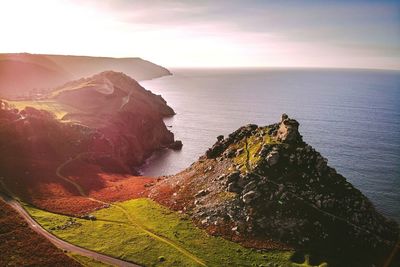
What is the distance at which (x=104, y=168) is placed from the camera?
346ft

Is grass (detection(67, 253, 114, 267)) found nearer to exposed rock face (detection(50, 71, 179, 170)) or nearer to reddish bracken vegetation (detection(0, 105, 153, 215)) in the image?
reddish bracken vegetation (detection(0, 105, 153, 215))

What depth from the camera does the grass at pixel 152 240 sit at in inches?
2202

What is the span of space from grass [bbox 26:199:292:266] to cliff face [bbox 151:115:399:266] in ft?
9.59

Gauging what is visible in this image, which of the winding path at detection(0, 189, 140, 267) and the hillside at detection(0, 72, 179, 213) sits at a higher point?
the hillside at detection(0, 72, 179, 213)

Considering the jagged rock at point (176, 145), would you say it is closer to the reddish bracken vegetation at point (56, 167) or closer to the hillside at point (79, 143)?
the hillside at point (79, 143)

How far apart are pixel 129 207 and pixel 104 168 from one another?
114 feet

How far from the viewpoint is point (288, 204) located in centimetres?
6431

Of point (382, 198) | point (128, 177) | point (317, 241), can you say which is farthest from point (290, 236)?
point (128, 177)

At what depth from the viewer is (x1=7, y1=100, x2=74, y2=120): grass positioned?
12633 centimetres

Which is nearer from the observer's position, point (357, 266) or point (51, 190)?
point (357, 266)

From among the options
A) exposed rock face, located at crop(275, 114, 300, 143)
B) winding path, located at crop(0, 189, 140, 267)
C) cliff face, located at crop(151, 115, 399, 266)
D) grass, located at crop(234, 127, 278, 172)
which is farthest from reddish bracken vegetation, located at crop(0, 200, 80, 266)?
exposed rock face, located at crop(275, 114, 300, 143)

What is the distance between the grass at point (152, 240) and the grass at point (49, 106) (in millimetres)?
62982

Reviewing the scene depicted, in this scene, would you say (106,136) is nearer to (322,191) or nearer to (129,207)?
(129,207)

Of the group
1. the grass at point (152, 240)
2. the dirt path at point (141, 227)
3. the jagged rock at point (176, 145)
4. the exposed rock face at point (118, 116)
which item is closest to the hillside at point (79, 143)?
the exposed rock face at point (118, 116)
